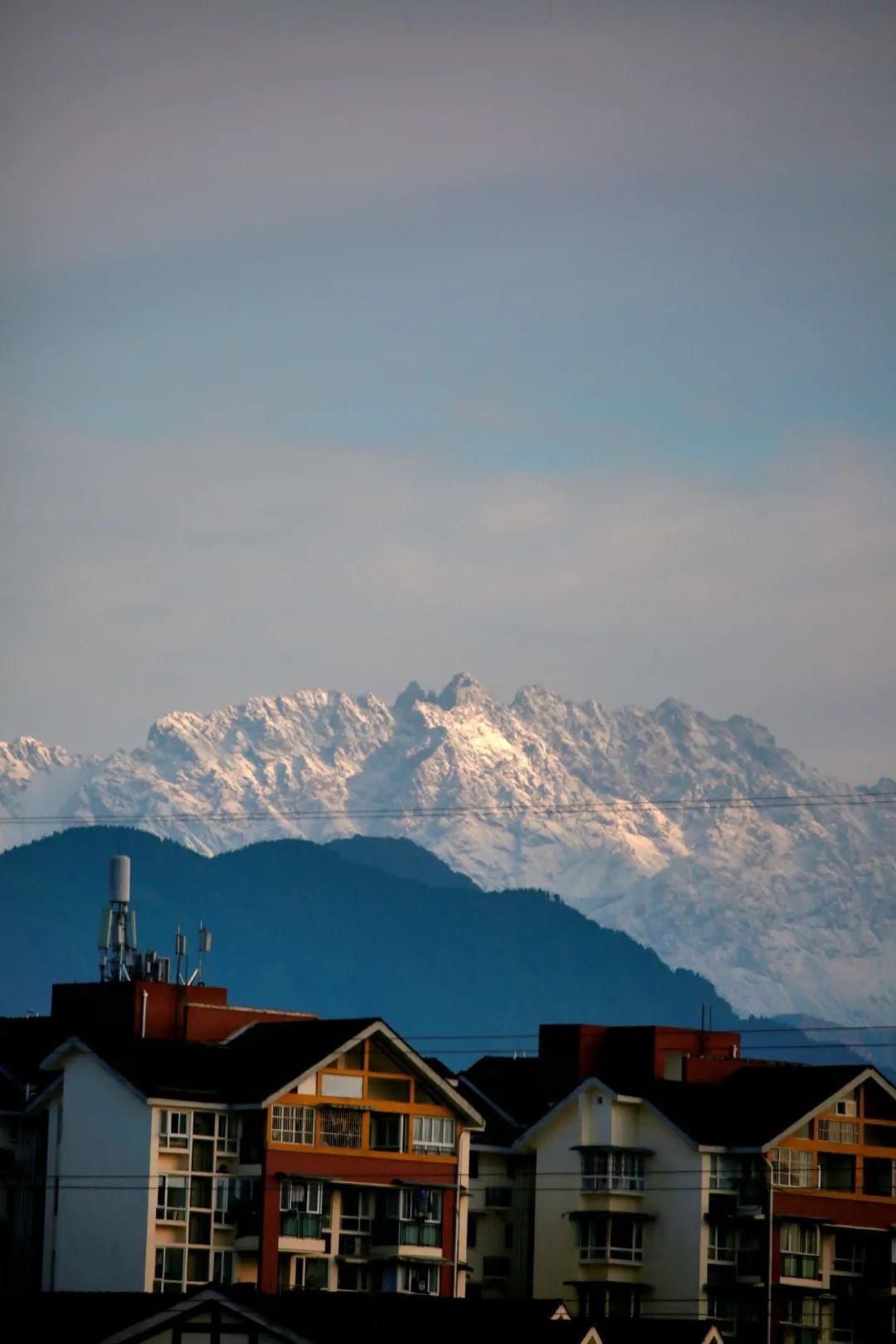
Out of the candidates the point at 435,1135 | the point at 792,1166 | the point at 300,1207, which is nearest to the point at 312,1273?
the point at 300,1207

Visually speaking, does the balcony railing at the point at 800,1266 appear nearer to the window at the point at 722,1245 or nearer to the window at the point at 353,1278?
the window at the point at 722,1245

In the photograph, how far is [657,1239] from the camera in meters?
104

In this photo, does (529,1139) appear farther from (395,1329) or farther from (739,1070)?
(395,1329)

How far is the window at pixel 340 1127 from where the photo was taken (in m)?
94.6

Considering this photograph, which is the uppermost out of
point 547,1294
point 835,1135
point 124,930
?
point 124,930

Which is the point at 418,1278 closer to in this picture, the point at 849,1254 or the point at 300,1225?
the point at 300,1225

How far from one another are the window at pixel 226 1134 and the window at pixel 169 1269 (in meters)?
4.02

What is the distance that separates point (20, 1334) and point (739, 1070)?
49050 millimetres

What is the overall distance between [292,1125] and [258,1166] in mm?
1933

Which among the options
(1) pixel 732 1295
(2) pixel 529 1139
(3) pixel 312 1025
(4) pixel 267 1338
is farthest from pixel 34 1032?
(4) pixel 267 1338

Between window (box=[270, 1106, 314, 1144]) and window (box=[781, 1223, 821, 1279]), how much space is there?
66.0 feet

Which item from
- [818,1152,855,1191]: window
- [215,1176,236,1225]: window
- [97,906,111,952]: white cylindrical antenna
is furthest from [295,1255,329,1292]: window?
[97,906,111,952]: white cylindrical antenna

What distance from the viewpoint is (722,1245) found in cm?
10281

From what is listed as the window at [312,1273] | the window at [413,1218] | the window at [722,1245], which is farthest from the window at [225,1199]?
the window at [722,1245]
